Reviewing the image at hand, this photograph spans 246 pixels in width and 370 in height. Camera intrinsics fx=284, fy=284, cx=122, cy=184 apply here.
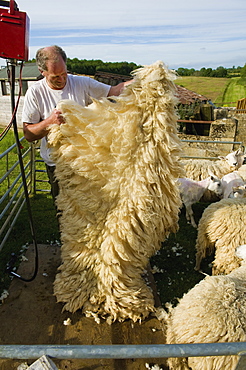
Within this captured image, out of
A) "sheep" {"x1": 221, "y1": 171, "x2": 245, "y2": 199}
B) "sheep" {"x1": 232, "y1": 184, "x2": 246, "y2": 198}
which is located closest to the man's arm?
"sheep" {"x1": 232, "y1": 184, "x2": 246, "y2": 198}

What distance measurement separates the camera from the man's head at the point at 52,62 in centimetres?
249

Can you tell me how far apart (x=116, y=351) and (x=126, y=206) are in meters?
1.47

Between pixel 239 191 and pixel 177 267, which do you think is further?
pixel 239 191

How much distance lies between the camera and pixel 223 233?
322cm

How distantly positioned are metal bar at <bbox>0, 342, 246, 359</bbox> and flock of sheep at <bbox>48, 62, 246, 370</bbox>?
36.6 inches

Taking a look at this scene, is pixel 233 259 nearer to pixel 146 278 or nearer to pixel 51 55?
pixel 146 278

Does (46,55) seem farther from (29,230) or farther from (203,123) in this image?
(203,123)

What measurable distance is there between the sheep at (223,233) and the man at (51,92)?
181cm

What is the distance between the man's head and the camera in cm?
249

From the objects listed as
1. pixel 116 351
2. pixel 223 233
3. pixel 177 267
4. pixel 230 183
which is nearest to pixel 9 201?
pixel 177 267

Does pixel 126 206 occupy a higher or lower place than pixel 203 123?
lower

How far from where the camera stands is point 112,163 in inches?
94.0

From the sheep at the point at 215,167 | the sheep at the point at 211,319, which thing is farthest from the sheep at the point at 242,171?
the sheep at the point at 211,319

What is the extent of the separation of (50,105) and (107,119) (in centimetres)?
80
